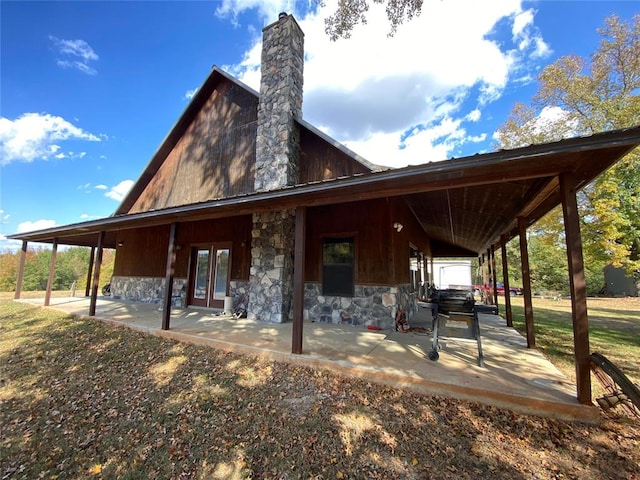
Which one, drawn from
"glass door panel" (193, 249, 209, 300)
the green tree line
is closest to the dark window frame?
"glass door panel" (193, 249, 209, 300)

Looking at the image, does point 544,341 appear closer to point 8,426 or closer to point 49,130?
point 8,426

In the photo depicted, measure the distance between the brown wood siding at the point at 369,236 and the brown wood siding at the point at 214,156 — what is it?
2502mm

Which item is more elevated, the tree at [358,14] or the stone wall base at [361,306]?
the tree at [358,14]

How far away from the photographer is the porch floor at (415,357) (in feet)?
9.89

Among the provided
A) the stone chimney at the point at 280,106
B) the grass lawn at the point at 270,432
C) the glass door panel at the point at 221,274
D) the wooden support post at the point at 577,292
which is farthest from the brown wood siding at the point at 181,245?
the wooden support post at the point at 577,292

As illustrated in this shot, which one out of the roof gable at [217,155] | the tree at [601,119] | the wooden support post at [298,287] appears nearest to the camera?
the wooden support post at [298,287]

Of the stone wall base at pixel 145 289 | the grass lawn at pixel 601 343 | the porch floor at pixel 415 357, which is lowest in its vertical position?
the grass lawn at pixel 601 343

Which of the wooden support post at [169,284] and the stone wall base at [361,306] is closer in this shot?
the wooden support post at [169,284]

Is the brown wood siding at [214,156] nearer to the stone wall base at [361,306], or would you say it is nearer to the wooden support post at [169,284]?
the wooden support post at [169,284]

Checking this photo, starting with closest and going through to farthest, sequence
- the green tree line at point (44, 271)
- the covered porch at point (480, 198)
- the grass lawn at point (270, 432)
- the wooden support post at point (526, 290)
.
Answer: the grass lawn at point (270, 432)
the covered porch at point (480, 198)
the wooden support post at point (526, 290)
the green tree line at point (44, 271)

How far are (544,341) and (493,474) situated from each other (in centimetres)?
509

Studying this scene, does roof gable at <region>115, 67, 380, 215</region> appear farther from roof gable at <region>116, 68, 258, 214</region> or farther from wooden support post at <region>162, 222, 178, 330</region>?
wooden support post at <region>162, 222, 178, 330</region>

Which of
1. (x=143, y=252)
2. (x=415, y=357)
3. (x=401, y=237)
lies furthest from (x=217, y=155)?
(x=415, y=357)

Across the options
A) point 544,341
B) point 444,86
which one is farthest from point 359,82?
point 544,341
